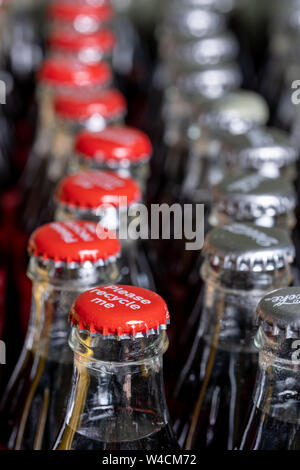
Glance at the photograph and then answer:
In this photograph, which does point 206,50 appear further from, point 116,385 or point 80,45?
point 116,385

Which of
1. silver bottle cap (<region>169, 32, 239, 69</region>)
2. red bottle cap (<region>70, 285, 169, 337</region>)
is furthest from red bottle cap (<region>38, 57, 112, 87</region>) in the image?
red bottle cap (<region>70, 285, 169, 337</region>)

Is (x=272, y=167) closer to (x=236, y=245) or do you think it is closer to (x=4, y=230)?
(x=236, y=245)

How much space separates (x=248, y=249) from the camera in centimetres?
71

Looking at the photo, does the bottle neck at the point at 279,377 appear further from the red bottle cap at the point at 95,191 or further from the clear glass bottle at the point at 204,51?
the clear glass bottle at the point at 204,51

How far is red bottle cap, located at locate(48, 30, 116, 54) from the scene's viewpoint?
1448 millimetres

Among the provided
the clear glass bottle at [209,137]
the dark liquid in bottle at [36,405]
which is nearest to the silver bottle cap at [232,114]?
the clear glass bottle at [209,137]

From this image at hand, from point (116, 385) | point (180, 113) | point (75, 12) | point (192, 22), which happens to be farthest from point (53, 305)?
point (192, 22)

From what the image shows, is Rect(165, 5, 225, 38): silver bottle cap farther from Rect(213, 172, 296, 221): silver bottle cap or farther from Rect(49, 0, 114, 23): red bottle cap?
Rect(213, 172, 296, 221): silver bottle cap

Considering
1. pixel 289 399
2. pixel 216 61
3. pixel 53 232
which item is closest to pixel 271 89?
pixel 216 61

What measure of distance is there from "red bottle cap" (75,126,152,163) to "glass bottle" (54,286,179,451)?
0.39 meters

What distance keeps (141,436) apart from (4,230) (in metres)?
0.66

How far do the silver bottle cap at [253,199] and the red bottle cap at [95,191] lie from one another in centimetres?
10

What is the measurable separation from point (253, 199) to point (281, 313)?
282 millimetres

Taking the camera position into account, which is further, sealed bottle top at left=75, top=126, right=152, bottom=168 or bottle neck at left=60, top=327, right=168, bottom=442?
sealed bottle top at left=75, top=126, right=152, bottom=168
